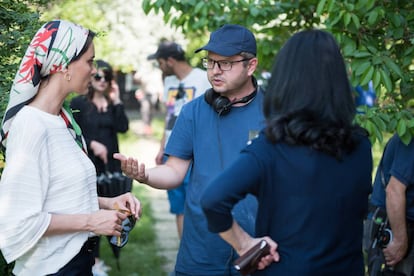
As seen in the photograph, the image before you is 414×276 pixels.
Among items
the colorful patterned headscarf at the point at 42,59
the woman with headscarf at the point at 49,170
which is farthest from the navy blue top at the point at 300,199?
the colorful patterned headscarf at the point at 42,59

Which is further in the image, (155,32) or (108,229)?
(155,32)

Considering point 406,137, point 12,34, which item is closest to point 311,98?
point 406,137

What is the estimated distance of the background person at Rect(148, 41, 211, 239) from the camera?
6.91m

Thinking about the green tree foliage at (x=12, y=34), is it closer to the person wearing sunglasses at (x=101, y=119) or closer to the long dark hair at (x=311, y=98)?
the long dark hair at (x=311, y=98)

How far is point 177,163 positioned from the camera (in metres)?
3.67

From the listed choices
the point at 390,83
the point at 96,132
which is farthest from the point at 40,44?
the point at 96,132

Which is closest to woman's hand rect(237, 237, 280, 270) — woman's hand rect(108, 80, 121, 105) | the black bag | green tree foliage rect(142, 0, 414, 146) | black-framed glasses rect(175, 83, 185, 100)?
green tree foliage rect(142, 0, 414, 146)

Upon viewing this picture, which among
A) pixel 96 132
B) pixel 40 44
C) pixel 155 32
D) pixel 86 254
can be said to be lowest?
pixel 155 32

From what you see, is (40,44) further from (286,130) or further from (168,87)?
(168,87)

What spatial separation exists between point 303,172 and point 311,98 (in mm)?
268

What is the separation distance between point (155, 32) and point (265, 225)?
47.3 ft

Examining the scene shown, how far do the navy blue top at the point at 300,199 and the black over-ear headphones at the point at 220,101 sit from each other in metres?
1.06

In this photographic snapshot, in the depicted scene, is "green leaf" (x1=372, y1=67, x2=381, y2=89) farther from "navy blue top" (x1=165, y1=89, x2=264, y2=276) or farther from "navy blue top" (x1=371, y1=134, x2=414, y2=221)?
"navy blue top" (x1=165, y1=89, x2=264, y2=276)

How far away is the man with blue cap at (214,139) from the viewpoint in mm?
3484
